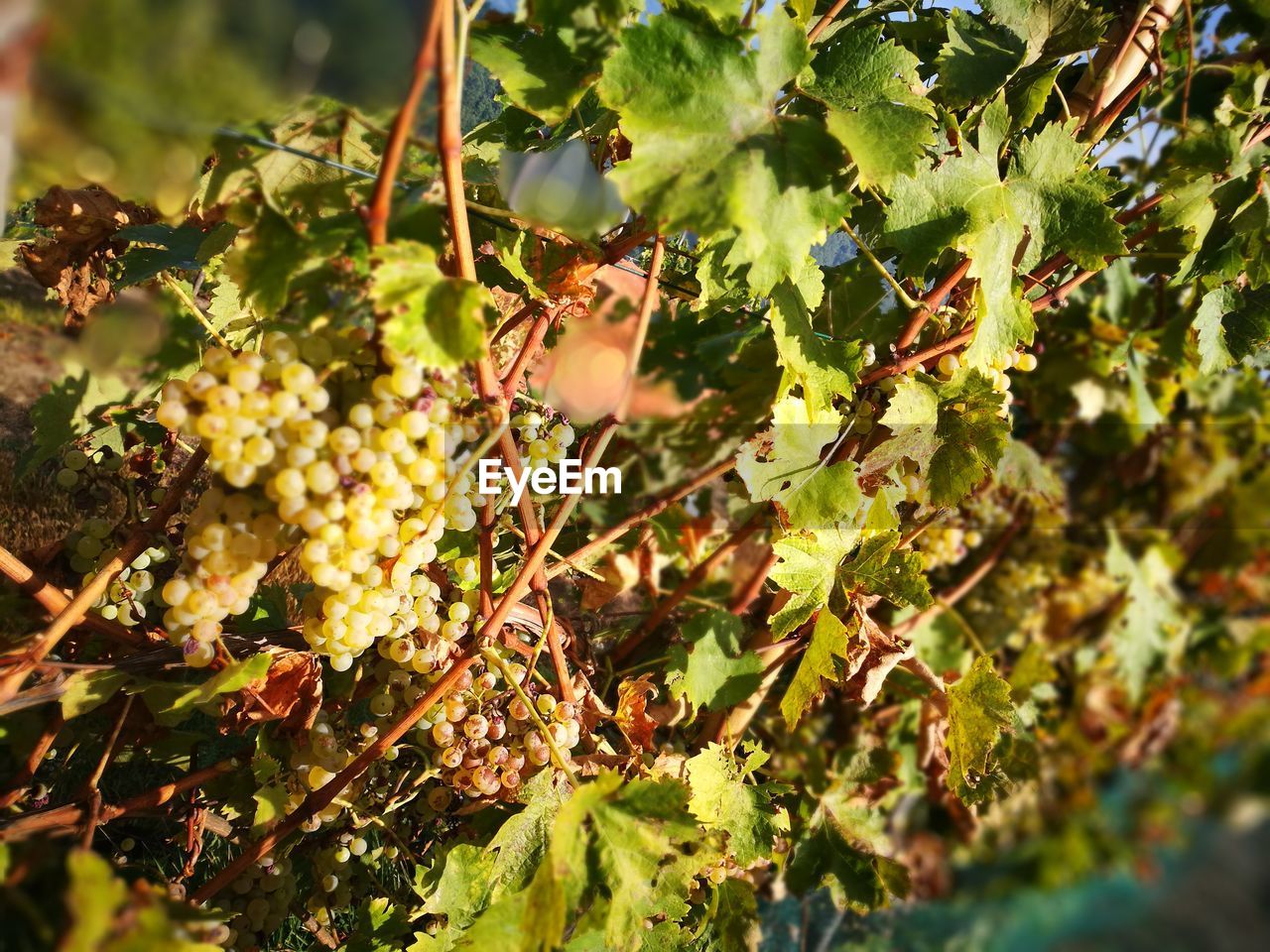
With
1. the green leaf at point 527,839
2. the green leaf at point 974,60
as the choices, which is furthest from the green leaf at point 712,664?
the green leaf at point 974,60

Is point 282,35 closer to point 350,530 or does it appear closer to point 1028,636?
point 350,530

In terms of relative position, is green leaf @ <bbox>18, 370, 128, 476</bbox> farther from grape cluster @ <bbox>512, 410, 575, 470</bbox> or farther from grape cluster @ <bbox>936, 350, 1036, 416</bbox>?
grape cluster @ <bbox>936, 350, 1036, 416</bbox>

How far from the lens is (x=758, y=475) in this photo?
0.81 metres

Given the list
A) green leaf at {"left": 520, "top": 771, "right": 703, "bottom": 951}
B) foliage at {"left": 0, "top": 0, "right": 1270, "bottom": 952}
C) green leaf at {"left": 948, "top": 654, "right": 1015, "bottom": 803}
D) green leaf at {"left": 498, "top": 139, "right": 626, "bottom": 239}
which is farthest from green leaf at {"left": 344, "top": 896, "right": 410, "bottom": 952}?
green leaf at {"left": 498, "top": 139, "right": 626, "bottom": 239}

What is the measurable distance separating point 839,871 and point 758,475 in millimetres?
637

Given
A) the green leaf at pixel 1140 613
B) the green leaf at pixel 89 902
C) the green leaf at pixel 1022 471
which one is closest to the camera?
the green leaf at pixel 89 902

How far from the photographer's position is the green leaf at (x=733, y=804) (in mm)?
840

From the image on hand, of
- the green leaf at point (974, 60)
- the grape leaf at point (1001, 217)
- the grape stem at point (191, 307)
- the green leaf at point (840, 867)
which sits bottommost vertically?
the green leaf at point (840, 867)

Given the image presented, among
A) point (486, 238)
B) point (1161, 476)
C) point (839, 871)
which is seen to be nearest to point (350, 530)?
point (486, 238)

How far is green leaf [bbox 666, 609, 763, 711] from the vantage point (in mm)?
908

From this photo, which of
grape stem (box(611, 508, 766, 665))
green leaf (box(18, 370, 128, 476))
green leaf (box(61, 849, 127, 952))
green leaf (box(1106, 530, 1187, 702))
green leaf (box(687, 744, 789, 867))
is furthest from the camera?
green leaf (box(1106, 530, 1187, 702))

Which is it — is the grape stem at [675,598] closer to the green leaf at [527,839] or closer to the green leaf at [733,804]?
the green leaf at [733,804]

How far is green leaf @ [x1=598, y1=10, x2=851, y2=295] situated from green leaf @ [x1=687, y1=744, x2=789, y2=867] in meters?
0.50

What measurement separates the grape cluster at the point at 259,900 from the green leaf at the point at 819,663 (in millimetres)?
543
